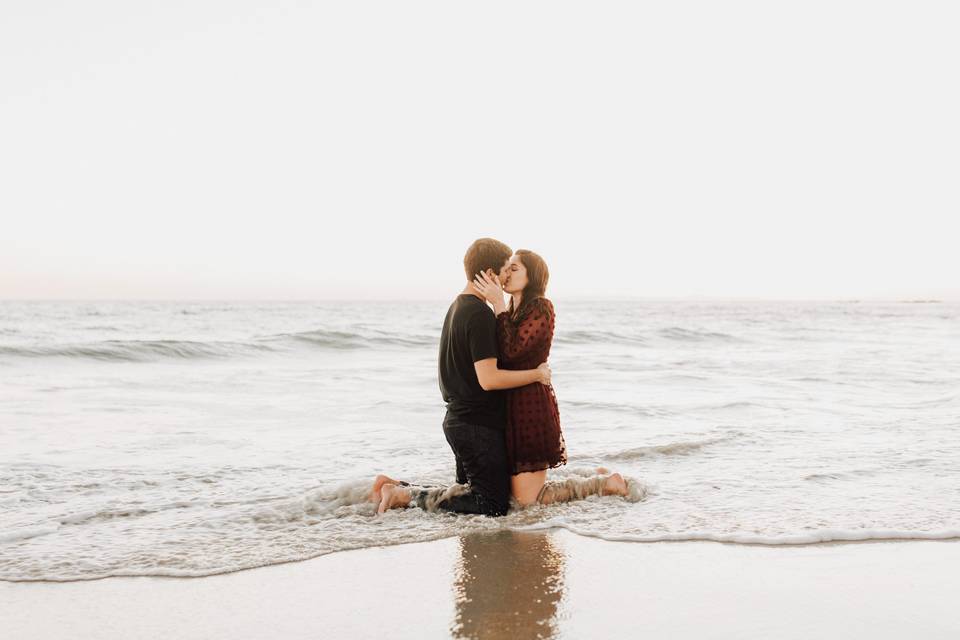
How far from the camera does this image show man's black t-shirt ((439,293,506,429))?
504 cm

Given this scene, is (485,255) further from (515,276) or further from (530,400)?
(530,400)

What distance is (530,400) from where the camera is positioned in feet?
17.3

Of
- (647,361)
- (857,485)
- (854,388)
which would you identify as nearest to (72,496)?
(857,485)

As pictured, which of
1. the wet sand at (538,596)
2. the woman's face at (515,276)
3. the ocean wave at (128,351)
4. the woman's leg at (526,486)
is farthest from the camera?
the ocean wave at (128,351)

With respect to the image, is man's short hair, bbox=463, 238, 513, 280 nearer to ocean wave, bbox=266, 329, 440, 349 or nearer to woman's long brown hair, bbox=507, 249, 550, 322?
woman's long brown hair, bbox=507, 249, 550, 322

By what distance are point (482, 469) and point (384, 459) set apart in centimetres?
217

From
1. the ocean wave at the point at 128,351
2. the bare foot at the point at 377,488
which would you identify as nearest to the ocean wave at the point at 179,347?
the ocean wave at the point at 128,351

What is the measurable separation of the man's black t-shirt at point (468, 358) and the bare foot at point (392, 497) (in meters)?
0.62

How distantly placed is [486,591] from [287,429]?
5.46 m

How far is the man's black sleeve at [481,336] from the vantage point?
503 cm

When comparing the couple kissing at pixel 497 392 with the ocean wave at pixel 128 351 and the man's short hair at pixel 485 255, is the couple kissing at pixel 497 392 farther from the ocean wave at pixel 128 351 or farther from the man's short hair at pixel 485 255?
the ocean wave at pixel 128 351

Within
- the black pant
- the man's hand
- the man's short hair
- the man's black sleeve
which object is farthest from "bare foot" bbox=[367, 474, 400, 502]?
the man's short hair

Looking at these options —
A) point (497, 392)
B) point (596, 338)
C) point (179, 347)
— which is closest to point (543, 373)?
point (497, 392)

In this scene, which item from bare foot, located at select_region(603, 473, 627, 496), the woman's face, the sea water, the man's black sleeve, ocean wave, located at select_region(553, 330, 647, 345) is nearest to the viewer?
the sea water
